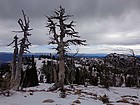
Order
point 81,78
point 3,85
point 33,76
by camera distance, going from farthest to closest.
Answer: point 81,78, point 33,76, point 3,85

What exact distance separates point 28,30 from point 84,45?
22.1 feet

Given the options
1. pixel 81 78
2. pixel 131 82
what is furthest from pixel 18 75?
pixel 131 82

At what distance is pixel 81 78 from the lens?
87562 mm

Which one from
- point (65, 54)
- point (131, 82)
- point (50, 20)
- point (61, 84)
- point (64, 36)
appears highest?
point (50, 20)

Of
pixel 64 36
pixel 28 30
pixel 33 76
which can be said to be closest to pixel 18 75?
pixel 28 30

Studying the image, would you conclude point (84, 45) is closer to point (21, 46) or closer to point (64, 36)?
point (64, 36)

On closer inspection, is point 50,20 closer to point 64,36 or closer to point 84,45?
point 64,36

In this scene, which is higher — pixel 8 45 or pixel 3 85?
pixel 8 45

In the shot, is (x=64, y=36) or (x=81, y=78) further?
(x=81, y=78)

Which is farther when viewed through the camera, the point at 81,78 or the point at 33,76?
the point at 81,78

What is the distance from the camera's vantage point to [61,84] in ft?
93.7

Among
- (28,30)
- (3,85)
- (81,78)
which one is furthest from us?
(81,78)

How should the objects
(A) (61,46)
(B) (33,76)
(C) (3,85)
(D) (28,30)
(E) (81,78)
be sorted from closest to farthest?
(C) (3,85), (D) (28,30), (A) (61,46), (B) (33,76), (E) (81,78)

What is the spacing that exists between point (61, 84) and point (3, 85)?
1343cm
